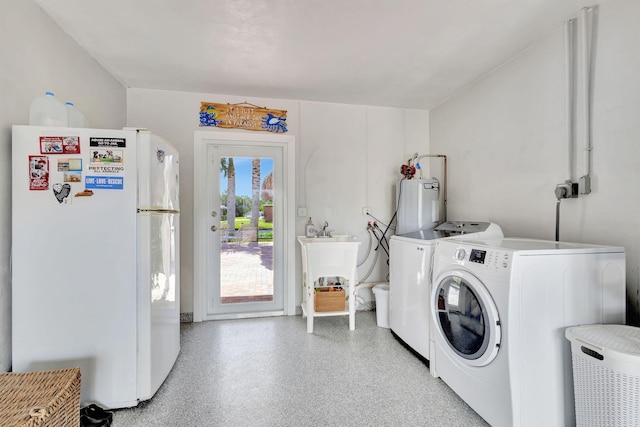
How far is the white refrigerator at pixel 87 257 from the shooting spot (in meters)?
1.47

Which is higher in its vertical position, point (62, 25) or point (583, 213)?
point (62, 25)

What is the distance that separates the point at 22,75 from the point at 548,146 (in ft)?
11.0

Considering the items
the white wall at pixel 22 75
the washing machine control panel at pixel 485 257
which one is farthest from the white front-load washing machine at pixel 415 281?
the white wall at pixel 22 75

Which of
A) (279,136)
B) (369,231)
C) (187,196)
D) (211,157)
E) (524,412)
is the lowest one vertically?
(524,412)

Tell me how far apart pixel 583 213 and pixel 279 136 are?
2.63m

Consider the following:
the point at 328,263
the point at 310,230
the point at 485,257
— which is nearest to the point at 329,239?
the point at 310,230

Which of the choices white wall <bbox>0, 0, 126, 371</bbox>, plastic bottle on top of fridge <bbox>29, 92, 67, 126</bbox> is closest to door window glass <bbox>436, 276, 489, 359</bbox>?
white wall <bbox>0, 0, 126, 371</bbox>

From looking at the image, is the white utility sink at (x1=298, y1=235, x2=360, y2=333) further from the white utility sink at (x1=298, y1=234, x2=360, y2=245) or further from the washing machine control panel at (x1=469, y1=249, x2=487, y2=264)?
the washing machine control panel at (x1=469, y1=249, x2=487, y2=264)

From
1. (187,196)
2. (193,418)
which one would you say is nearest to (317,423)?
(193,418)

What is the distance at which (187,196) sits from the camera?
115 inches

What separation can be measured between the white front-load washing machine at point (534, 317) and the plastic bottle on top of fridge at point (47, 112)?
2.55 metres

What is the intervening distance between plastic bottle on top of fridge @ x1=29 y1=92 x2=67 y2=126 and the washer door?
252 cm

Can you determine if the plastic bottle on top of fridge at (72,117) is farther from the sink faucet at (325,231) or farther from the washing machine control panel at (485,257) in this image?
the washing machine control panel at (485,257)

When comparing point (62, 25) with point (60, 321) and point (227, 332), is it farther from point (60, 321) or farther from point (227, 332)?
point (227, 332)
